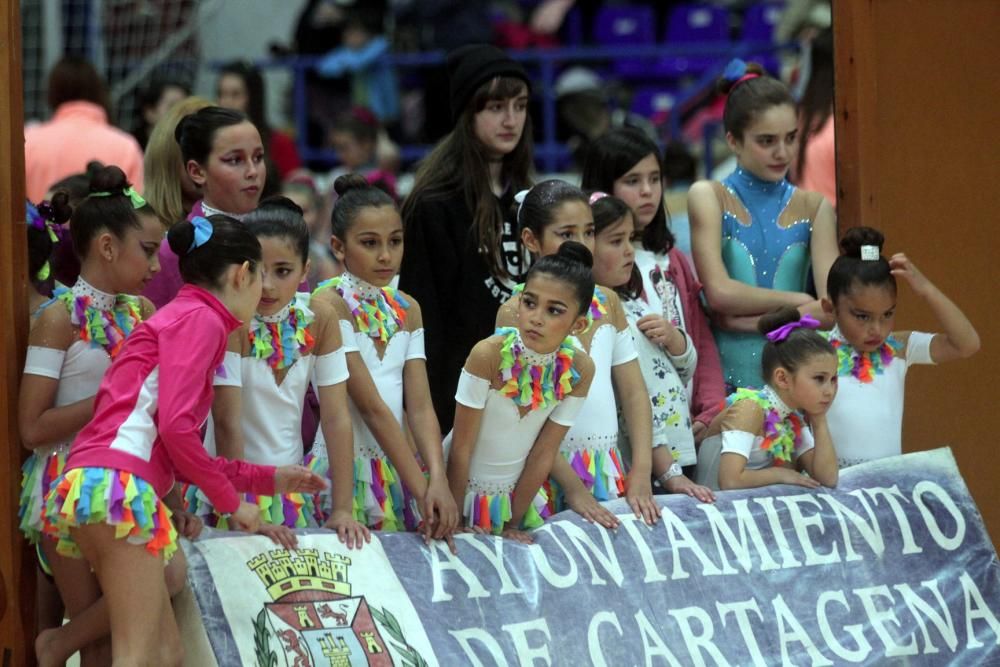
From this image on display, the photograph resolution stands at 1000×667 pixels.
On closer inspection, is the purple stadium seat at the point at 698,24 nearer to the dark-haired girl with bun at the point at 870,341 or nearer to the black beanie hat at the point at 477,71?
the black beanie hat at the point at 477,71

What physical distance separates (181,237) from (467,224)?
1596mm

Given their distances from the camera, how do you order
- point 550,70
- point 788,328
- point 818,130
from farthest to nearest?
point 550,70 → point 818,130 → point 788,328

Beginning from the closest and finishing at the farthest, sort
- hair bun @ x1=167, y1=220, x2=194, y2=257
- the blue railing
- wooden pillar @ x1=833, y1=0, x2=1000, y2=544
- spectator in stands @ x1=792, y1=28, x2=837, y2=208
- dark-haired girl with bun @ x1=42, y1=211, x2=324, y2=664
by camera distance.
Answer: dark-haired girl with bun @ x1=42, y1=211, x2=324, y2=664 → hair bun @ x1=167, y1=220, x2=194, y2=257 → wooden pillar @ x1=833, y1=0, x2=1000, y2=544 → spectator in stands @ x1=792, y1=28, x2=837, y2=208 → the blue railing

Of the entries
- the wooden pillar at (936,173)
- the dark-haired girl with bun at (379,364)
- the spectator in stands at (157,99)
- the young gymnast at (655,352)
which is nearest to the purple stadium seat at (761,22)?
the spectator in stands at (157,99)

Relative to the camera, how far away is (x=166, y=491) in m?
4.50

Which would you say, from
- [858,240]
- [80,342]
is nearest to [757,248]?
[858,240]

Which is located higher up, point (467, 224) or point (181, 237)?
point (467, 224)

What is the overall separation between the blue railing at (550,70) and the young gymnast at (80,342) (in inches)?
266

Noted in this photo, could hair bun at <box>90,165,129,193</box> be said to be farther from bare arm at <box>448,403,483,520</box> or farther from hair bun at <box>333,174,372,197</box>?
bare arm at <box>448,403,483,520</box>

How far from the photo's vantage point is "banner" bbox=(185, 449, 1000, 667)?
4.63 m

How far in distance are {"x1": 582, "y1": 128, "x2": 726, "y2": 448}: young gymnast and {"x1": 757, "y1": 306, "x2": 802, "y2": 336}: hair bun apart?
0.33 m

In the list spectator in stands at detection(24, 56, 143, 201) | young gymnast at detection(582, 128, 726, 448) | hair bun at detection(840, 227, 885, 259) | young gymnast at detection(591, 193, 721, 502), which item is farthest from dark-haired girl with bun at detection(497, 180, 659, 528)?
spectator in stands at detection(24, 56, 143, 201)

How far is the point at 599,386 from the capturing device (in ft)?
17.8

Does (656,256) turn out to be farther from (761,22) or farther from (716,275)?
(761,22)
